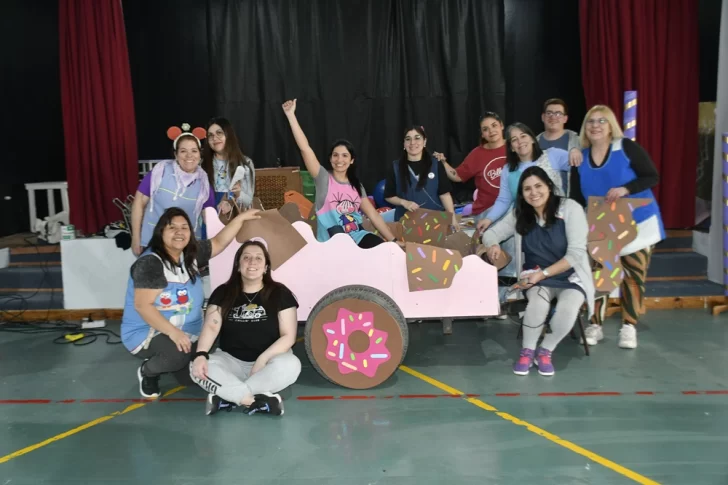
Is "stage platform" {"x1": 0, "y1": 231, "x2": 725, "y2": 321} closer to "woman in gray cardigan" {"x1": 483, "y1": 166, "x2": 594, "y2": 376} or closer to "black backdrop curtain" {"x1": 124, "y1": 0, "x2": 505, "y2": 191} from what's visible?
"woman in gray cardigan" {"x1": 483, "y1": 166, "x2": 594, "y2": 376}

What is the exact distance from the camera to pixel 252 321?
10.6 ft

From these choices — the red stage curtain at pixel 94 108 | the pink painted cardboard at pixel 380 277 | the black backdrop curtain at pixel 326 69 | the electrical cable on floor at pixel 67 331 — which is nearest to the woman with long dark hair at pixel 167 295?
the pink painted cardboard at pixel 380 277

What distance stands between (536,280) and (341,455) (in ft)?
4.84

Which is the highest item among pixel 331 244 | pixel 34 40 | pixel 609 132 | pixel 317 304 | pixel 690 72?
pixel 34 40

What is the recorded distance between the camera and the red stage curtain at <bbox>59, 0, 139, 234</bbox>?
18.2 feet

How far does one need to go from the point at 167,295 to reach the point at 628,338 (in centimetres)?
257

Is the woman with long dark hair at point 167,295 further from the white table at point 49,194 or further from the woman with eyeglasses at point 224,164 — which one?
the white table at point 49,194

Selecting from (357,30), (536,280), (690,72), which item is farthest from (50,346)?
(690,72)

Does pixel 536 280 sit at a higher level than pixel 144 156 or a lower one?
lower

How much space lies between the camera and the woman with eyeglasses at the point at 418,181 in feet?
14.0

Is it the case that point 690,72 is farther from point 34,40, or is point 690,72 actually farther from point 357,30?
point 34,40

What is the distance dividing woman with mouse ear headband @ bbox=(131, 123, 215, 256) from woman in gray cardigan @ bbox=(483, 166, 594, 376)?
1.68 meters

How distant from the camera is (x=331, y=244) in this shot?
11.3 feet

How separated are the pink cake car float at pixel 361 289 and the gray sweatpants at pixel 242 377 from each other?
23cm
